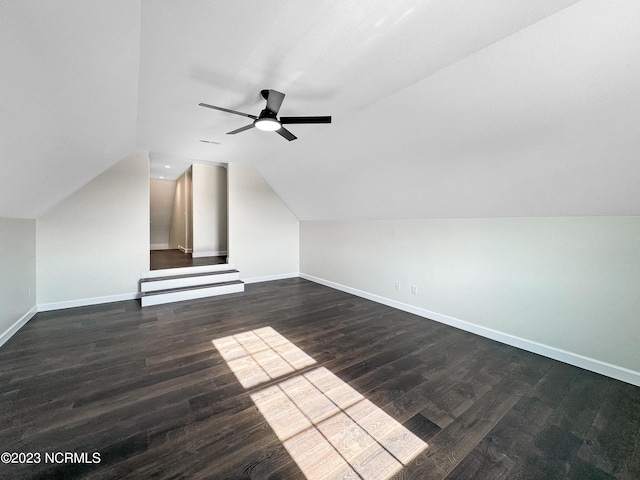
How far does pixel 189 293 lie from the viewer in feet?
14.9

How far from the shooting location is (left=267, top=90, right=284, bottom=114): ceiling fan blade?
2229mm

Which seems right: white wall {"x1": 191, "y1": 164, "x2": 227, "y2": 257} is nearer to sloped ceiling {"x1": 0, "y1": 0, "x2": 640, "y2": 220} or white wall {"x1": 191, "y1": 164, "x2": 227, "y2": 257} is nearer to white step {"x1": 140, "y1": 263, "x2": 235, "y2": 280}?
white step {"x1": 140, "y1": 263, "x2": 235, "y2": 280}

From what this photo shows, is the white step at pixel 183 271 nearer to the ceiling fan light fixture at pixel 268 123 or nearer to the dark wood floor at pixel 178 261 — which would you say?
the dark wood floor at pixel 178 261

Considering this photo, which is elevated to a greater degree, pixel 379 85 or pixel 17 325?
pixel 379 85

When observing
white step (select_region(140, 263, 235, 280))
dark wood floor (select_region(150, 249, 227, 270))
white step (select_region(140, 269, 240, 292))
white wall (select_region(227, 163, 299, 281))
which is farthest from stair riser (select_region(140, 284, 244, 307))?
dark wood floor (select_region(150, 249, 227, 270))

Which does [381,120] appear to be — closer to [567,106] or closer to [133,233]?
[567,106]

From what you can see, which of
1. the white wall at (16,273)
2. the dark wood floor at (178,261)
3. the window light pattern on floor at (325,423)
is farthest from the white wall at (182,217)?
the window light pattern on floor at (325,423)

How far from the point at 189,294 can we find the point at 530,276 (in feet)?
16.3

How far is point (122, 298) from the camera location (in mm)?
4410

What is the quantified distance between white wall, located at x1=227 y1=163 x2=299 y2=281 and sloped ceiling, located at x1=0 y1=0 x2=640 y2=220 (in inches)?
91.0

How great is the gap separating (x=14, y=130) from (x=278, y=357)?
8.52 feet

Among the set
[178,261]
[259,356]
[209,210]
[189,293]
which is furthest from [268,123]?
[209,210]

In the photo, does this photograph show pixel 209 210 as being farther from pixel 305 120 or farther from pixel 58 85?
pixel 58 85

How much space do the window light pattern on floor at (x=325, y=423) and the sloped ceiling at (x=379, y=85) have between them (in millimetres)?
2398
